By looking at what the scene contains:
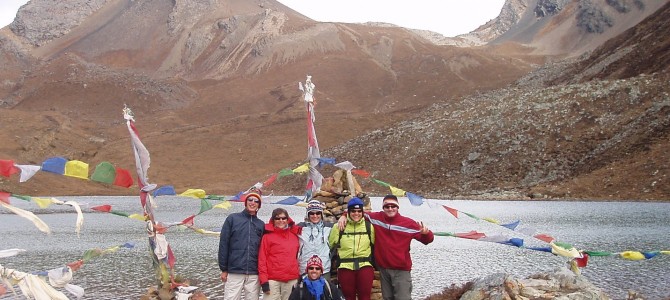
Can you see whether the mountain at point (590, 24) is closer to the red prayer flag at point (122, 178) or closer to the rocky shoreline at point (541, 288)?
the rocky shoreline at point (541, 288)

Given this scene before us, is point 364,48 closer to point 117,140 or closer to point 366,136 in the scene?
point 117,140

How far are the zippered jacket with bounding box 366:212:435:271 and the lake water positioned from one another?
3.37 meters

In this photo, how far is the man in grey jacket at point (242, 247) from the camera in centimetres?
964

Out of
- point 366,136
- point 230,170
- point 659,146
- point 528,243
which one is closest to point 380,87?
point 230,170

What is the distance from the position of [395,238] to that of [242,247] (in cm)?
227

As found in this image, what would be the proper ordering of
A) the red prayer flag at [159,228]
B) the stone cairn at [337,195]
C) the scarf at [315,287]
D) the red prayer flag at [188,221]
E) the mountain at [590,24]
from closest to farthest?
the scarf at [315,287], the red prayer flag at [159,228], the red prayer flag at [188,221], the stone cairn at [337,195], the mountain at [590,24]

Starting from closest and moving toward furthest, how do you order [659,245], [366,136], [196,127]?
[659,245] → [366,136] → [196,127]

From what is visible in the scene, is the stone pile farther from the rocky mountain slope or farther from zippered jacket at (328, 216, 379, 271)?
the rocky mountain slope

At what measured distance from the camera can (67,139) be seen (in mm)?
98688

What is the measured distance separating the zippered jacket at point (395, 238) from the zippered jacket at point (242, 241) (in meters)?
1.82

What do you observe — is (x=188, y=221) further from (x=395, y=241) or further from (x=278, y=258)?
(x=395, y=241)

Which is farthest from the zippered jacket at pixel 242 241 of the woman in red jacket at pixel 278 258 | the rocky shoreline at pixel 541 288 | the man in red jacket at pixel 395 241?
the rocky shoreline at pixel 541 288

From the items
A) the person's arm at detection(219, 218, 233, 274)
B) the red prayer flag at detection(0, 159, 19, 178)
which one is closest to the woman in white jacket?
the person's arm at detection(219, 218, 233, 274)

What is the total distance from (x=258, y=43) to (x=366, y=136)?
8987 cm
